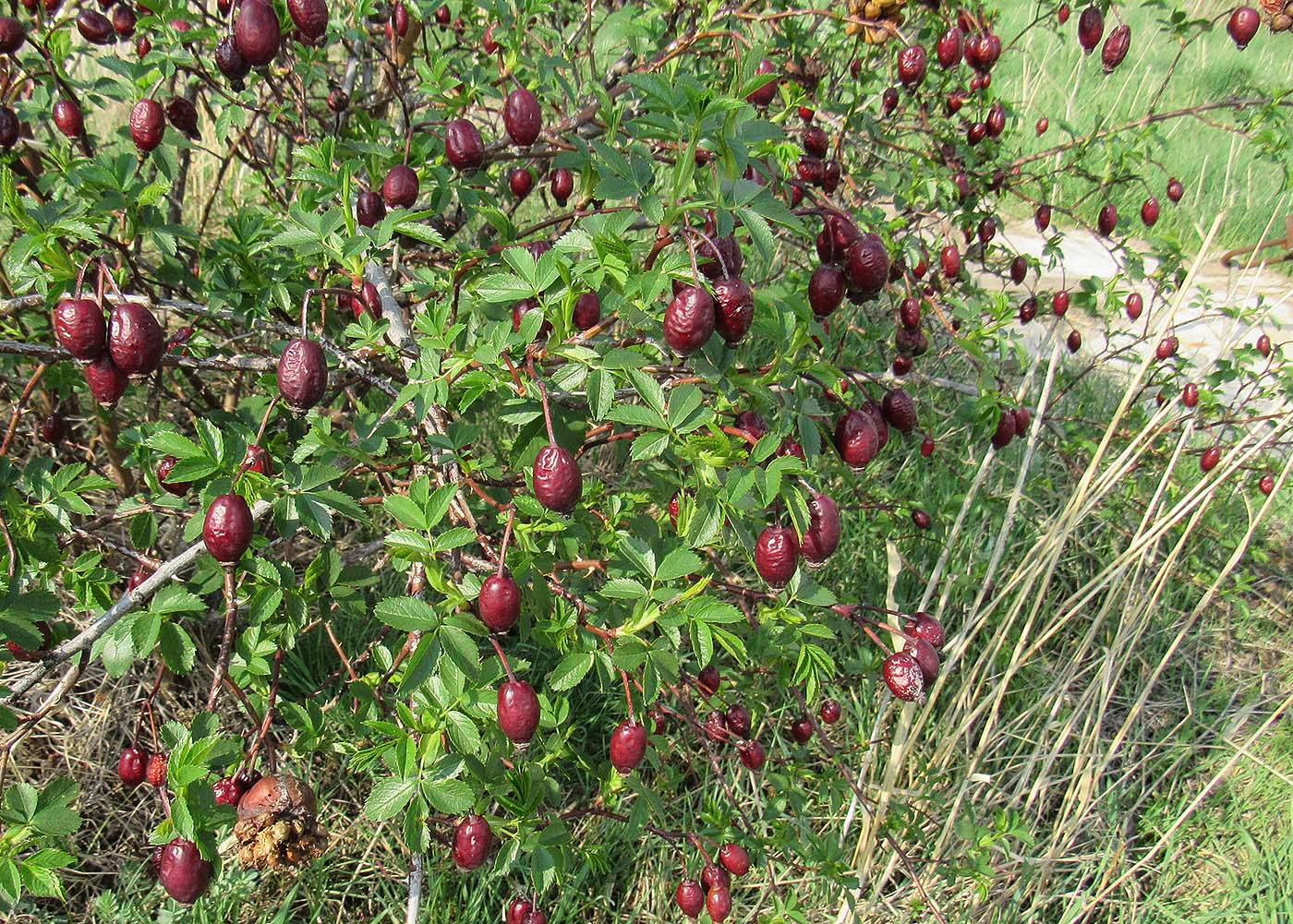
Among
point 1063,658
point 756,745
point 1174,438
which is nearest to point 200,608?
point 756,745

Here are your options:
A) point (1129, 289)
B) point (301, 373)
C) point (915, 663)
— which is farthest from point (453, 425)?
point (1129, 289)

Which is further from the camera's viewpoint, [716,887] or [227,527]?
[716,887]

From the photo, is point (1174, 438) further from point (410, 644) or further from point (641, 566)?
point (410, 644)

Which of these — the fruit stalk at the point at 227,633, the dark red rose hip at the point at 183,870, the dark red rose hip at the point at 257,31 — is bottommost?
the dark red rose hip at the point at 183,870

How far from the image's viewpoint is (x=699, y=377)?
1213 millimetres

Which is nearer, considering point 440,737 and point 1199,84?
point 440,737

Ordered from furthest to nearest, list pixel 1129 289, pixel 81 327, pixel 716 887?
pixel 1129 289 < pixel 716 887 < pixel 81 327

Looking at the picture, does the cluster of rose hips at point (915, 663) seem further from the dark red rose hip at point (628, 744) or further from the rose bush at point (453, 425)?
the dark red rose hip at point (628, 744)

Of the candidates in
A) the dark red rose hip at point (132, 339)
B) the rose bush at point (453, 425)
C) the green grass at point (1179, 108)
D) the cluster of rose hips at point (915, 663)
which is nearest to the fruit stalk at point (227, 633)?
the rose bush at point (453, 425)

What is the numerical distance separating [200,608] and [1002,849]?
1592 mm

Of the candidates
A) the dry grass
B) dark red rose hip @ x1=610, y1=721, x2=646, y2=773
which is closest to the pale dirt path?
the dry grass

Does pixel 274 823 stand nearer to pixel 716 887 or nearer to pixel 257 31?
pixel 716 887

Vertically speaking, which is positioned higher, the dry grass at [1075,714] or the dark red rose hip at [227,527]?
the dark red rose hip at [227,527]

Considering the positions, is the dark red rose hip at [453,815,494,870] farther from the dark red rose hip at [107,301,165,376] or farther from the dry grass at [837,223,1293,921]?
the dry grass at [837,223,1293,921]
